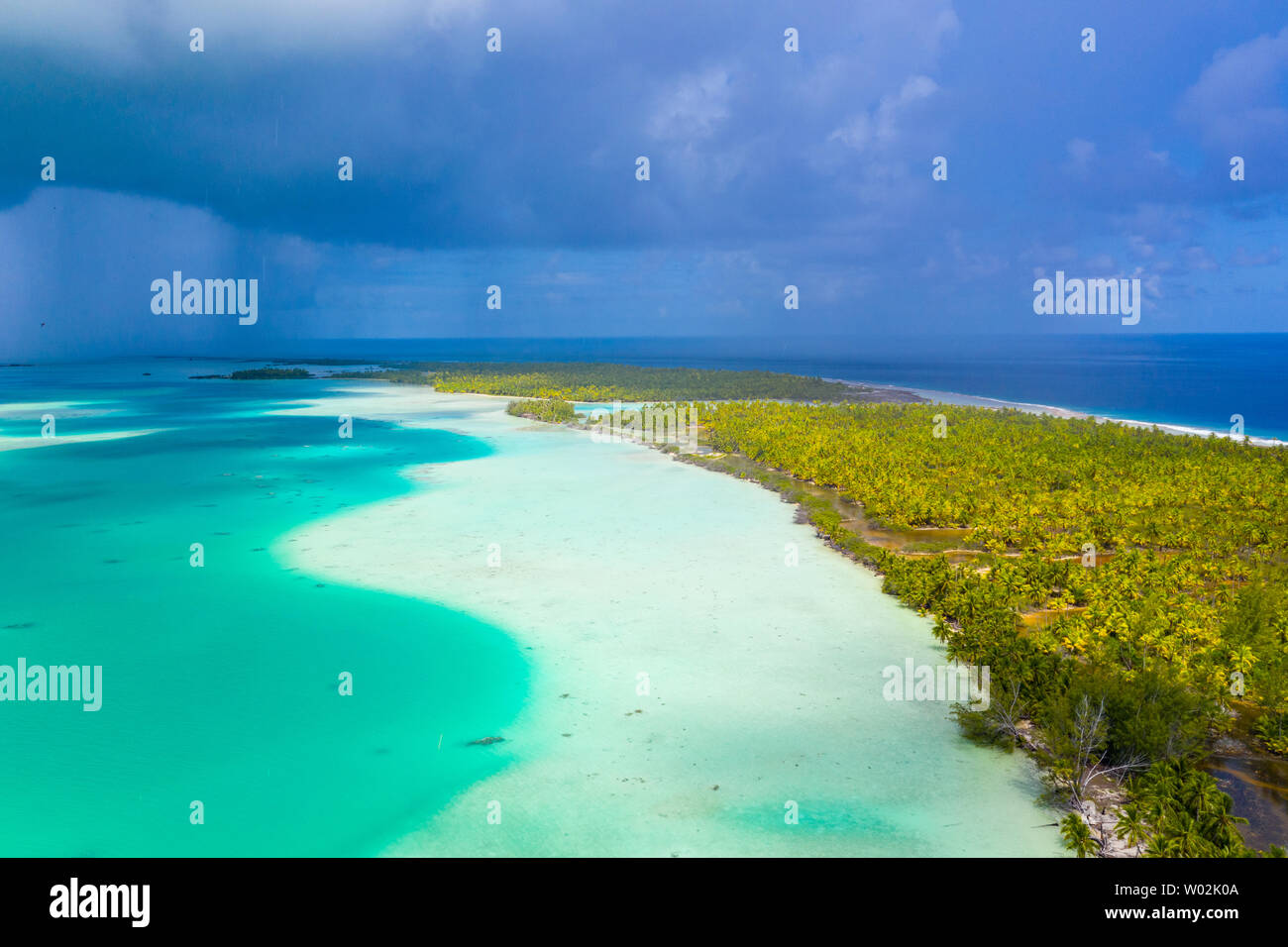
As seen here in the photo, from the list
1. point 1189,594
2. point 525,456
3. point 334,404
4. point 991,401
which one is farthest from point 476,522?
point 991,401

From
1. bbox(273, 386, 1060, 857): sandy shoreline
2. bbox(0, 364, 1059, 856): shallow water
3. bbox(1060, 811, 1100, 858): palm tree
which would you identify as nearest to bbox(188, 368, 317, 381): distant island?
bbox(0, 364, 1059, 856): shallow water

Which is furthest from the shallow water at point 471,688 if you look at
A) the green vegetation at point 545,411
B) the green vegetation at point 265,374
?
the green vegetation at point 265,374

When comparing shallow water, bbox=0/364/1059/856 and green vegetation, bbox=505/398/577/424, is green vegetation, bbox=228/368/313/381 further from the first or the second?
shallow water, bbox=0/364/1059/856

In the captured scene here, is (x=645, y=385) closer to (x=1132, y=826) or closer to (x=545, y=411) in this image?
(x=545, y=411)

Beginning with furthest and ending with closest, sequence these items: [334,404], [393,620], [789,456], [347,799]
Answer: [334,404], [789,456], [393,620], [347,799]

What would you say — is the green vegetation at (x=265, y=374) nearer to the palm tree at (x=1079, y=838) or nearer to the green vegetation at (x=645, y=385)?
the green vegetation at (x=645, y=385)
